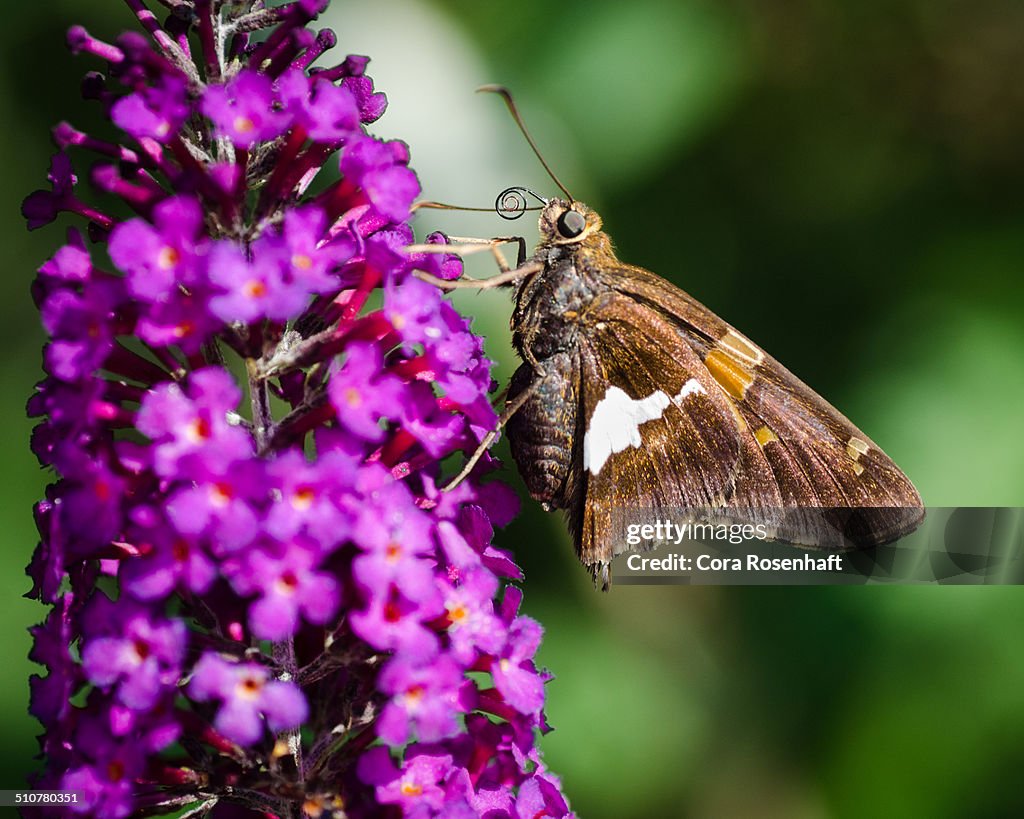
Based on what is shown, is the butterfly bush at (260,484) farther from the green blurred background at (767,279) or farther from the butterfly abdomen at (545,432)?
the green blurred background at (767,279)

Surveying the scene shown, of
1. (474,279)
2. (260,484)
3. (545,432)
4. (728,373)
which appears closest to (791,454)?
(728,373)

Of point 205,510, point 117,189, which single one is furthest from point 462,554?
point 117,189

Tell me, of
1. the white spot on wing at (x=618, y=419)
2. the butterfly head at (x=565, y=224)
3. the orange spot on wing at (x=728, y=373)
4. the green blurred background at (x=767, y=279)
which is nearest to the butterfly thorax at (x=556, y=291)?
the butterfly head at (x=565, y=224)

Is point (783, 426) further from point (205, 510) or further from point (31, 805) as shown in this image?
point (31, 805)

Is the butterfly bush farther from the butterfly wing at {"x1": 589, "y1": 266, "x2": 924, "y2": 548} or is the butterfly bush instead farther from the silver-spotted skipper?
the butterfly wing at {"x1": 589, "y1": 266, "x2": 924, "y2": 548}

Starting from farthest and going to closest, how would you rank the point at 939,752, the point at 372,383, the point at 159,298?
the point at 939,752 < the point at 372,383 < the point at 159,298

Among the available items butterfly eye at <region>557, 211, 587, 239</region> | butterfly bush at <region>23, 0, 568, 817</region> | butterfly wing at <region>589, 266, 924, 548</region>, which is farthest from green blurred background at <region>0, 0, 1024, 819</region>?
butterfly bush at <region>23, 0, 568, 817</region>

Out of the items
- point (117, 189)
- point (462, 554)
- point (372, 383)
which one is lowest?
point (462, 554)

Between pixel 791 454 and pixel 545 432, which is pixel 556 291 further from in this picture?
pixel 791 454
